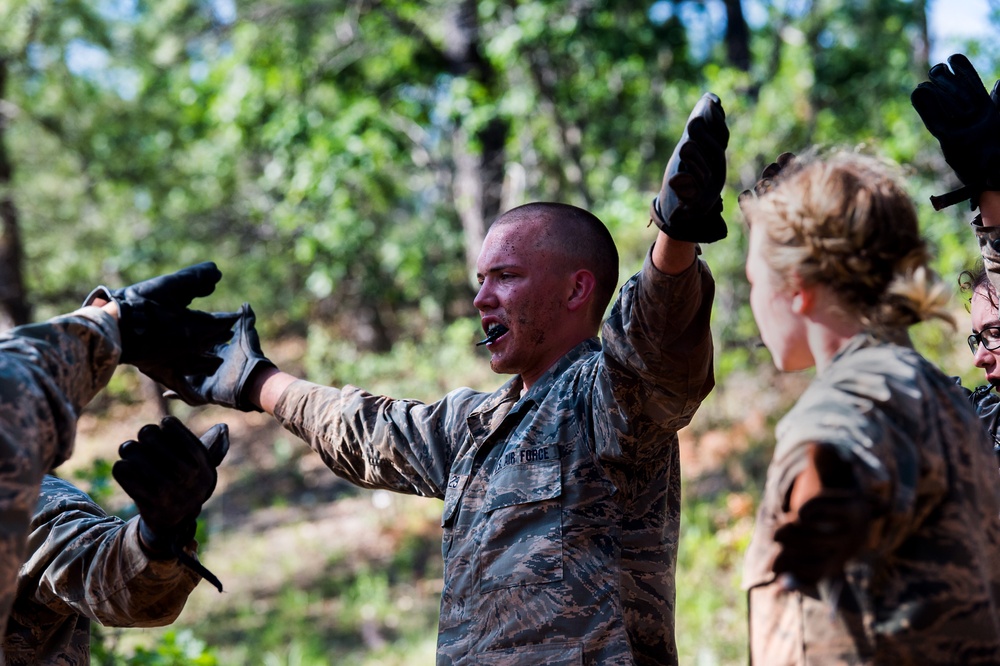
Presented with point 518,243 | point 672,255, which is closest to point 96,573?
point 518,243

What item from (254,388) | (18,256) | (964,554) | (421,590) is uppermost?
(18,256)

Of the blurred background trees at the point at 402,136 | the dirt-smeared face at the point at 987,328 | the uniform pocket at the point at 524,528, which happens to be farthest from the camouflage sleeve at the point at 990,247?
the blurred background trees at the point at 402,136

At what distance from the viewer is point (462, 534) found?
9.18 ft

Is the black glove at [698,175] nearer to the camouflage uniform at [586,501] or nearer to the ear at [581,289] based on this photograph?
the camouflage uniform at [586,501]

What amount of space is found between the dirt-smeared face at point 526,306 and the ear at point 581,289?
21 millimetres

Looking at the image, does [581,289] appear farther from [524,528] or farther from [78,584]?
[78,584]

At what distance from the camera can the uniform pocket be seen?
2602mm

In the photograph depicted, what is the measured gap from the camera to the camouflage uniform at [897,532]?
66.7 inches

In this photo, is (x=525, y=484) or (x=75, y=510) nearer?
(x=525, y=484)

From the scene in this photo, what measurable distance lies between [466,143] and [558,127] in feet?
3.68

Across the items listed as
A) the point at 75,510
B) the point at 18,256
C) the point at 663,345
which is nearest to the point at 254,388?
the point at 75,510

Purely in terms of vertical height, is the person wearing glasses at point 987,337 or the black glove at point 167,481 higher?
the person wearing glasses at point 987,337

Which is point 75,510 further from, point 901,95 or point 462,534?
point 901,95

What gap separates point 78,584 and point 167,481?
1.65 ft
